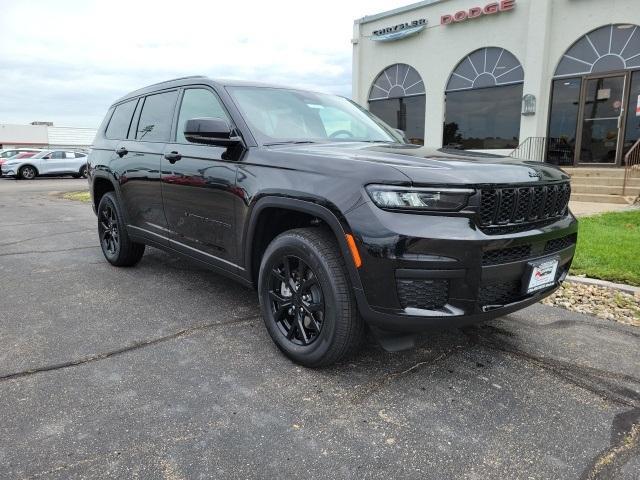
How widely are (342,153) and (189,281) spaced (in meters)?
2.56

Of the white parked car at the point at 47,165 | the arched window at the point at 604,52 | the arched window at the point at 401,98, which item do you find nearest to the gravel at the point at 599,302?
the arched window at the point at 604,52

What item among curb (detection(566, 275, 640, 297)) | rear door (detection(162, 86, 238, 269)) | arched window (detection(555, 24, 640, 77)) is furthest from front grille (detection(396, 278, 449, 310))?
arched window (detection(555, 24, 640, 77))

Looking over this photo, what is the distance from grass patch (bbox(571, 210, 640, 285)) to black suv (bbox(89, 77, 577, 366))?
210cm

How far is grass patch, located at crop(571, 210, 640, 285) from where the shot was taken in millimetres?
4777

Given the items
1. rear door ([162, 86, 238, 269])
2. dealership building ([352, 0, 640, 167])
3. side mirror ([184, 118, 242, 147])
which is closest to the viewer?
side mirror ([184, 118, 242, 147])

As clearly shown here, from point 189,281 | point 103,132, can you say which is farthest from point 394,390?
point 103,132

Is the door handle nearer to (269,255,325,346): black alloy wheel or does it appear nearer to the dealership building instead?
(269,255,325,346): black alloy wheel

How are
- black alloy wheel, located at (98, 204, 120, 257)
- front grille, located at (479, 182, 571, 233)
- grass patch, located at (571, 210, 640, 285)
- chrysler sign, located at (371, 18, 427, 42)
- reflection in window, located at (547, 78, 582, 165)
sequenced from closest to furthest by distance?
front grille, located at (479, 182, 571, 233) → grass patch, located at (571, 210, 640, 285) → black alloy wheel, located at (98, 204, 120, 257) → reflection in window, located at (547, 78, 582, 165) → chrysler sign, located at (371, 18, 427, 42)

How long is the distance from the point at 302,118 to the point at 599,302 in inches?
119

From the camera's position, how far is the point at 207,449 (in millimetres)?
2164

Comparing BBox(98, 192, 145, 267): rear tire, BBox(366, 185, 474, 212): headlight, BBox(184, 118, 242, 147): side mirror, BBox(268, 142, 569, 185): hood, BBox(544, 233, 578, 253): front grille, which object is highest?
BBox(184, 118, 242, 147): side mirror

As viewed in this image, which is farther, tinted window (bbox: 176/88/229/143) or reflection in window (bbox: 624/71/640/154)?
reflection in window (bbox: 624/71/640/154)

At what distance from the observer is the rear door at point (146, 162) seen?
13.8 feet

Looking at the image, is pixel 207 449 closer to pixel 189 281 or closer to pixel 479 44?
pixel 189 281
